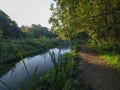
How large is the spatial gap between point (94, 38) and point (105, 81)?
4901 millimetres

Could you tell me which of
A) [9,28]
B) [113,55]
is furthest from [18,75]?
[9,28]

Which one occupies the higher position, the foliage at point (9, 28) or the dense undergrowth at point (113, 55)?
the foliage at point (9, 28)

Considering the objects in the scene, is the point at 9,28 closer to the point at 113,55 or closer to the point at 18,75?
the point at 18,75

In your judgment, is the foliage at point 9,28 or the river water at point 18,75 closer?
the river water at point 18,75

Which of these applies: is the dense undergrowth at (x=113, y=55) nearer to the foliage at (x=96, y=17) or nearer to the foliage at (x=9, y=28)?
the foliage at (x=96, y=17)

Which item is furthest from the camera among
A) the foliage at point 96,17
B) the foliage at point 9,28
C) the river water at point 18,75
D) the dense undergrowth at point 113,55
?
the foliage at point 9,28

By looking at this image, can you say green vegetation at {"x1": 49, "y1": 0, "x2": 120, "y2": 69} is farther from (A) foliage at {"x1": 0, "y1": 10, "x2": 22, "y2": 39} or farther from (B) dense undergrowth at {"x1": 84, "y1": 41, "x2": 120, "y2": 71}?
(A) foliage at {"x1": 0, "y1": 10, "x2": 22, "y2": 39}

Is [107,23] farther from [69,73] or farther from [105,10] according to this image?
[69,73]

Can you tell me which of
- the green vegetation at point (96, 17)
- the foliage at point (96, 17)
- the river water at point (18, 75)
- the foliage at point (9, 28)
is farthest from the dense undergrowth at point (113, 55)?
the foliage at point (9, 28)

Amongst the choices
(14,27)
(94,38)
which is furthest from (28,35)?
(94,38)

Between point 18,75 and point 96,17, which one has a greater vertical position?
point 96,17

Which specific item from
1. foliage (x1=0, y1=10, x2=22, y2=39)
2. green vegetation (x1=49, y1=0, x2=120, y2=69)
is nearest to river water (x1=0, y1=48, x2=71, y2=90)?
green vegetation (x1=49, y1=0, x2=120, y2=69)

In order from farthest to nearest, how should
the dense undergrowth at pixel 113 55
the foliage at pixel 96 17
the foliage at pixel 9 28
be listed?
the foliage at pixel 9 28 < the dense undergrowth at pixel 113 55 < the foliage at pixel 96 17

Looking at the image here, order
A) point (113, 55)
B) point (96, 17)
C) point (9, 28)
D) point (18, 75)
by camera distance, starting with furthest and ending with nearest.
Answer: point (9, 28)
point (18, 75)
point (113, 55)
point (96, 17)
